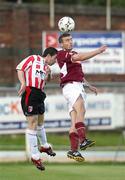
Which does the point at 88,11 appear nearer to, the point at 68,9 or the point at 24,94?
the point at 68,9

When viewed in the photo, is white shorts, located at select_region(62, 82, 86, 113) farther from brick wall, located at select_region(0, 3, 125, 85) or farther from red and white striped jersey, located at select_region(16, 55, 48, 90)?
brick wall, located at select_region(0, 3, 125, 85)

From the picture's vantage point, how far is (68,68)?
15.7m

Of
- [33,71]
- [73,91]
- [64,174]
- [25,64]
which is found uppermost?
[25,64]

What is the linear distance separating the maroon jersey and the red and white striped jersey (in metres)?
0.34

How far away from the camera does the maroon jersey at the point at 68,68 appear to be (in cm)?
1561

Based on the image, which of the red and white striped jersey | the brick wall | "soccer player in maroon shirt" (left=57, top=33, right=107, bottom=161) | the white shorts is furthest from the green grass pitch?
the brick wall

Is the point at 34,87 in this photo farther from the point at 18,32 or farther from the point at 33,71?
the point at 18,32

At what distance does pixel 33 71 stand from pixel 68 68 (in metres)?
0.63

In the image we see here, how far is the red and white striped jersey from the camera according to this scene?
1565cm

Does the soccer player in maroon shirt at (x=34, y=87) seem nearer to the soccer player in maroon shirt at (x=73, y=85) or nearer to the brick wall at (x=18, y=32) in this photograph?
the soccer player in maroon shirt at (x=73, y=85)

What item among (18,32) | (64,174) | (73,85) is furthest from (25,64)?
(18,32)

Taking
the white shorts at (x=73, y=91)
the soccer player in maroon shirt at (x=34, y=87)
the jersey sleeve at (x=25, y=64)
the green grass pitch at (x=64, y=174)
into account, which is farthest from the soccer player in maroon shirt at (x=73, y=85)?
the green grass pitch at (x=64, y=174)

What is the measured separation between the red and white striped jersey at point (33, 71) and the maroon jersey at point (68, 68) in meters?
0.34

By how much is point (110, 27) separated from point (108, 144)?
6.63m
